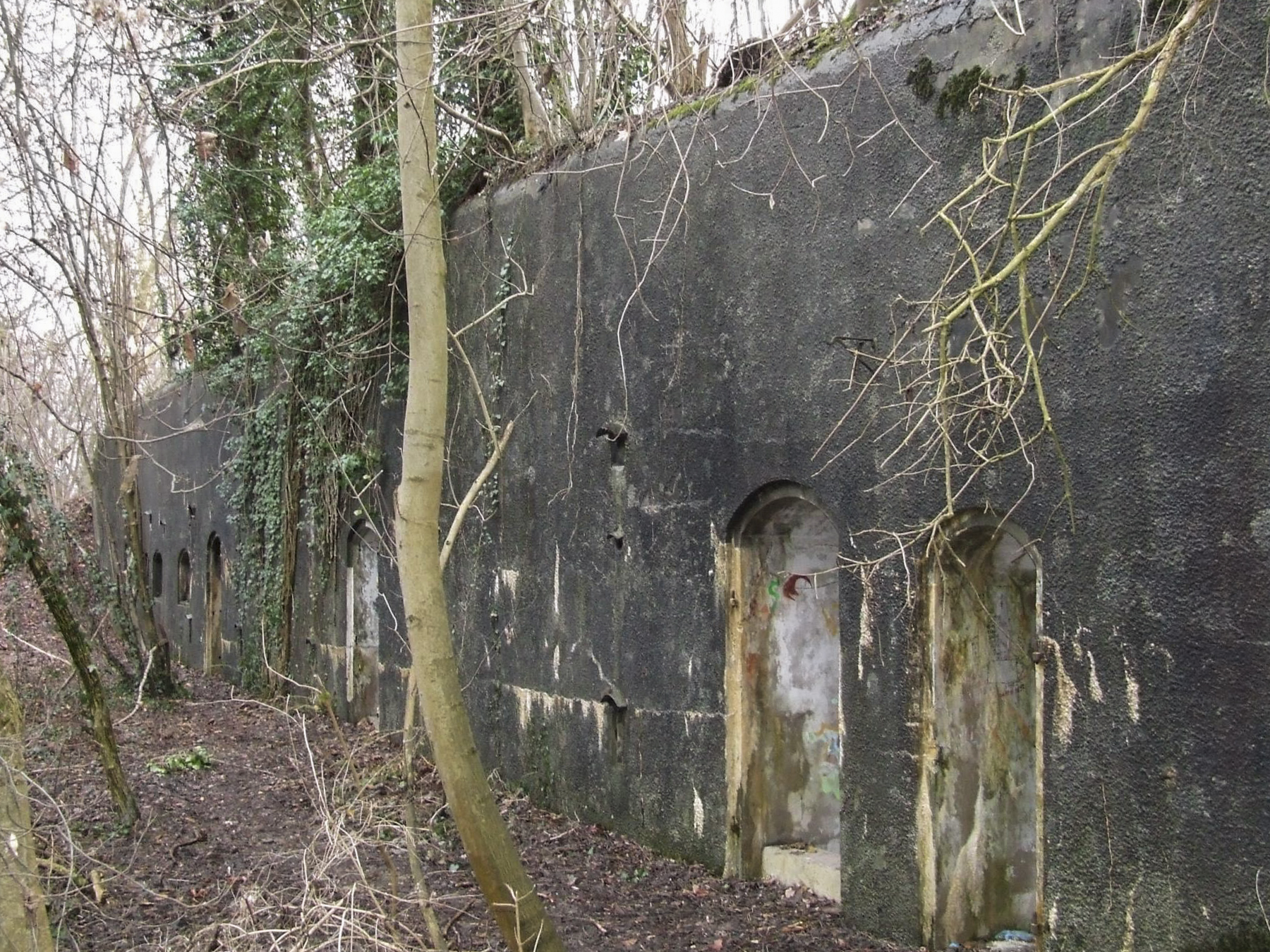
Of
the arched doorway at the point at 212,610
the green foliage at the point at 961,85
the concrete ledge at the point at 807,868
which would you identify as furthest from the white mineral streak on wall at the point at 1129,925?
the arched doorway at the point at 212,610

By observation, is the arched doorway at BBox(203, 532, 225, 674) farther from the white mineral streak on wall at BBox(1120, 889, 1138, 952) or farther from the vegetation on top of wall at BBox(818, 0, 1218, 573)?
the white mineral streak on wall at BBox(1120, 889, 1138, 952)

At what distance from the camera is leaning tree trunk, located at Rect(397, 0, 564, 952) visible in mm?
4996

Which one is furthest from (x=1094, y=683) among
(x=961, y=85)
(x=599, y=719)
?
(x=599, y=719)

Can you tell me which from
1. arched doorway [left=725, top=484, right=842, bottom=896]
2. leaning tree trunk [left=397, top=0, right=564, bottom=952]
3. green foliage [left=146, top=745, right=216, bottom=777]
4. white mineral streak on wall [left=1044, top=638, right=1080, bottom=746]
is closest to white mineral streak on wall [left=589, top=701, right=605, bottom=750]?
arched doorway [left=725, top=484, right=842, bottom=896]

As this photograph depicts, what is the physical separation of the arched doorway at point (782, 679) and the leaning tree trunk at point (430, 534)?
197 cm

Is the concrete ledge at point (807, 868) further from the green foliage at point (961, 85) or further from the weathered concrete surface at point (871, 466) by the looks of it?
the green foliage at point (961, 85)

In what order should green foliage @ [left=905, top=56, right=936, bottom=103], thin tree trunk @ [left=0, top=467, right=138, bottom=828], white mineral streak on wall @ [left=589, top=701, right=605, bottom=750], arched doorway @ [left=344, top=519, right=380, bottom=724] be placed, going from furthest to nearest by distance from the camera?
1. arched doorway @ [left=344, top=519, right=380, bottom=724]
2. white mineral streak on wall @ [left=589, top=701, right=605, bottom=750]
3. thin tree trunk @ [left=0, top=467, right=138, bottom=828]
4. green foliage @ [left=905, top=56, right=936, bottom=103]

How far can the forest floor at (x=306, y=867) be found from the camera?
5.35 meters

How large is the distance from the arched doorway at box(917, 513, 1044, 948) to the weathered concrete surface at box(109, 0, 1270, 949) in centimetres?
8

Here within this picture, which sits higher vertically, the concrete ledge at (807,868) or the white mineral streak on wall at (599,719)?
the white mineral streak on wall at (599,719)

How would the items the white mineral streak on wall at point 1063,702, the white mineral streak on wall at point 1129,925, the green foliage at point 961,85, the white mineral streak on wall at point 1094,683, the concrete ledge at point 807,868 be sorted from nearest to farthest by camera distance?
the white mineral streak on wall at point 1129,925, the white mineral streak on wall at point 1094,683, the white mineral streak on wall at point 1063,702, the green foliage at point 961,85, the concrete ledge at point 807,868

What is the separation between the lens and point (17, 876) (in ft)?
15.8

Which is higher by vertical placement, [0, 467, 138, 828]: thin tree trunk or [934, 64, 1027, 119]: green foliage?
[934, 64, 1027, 119]: green foliage

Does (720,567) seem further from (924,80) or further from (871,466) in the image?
(924,80)
